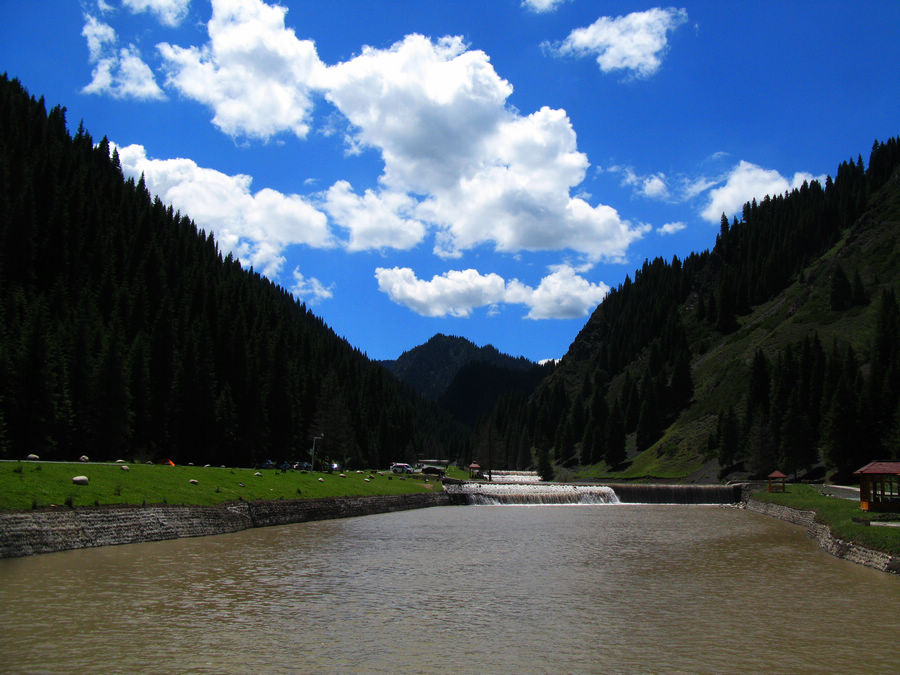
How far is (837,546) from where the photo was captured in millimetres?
38125

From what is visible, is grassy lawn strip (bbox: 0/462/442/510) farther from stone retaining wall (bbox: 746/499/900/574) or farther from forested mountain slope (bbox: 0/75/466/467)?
stone retaining wall (bbox: 746/499/900/574)

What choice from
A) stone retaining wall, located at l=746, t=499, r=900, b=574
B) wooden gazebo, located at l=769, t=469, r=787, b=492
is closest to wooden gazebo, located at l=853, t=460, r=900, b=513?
stone retaining wall, located at l=746, t=499, r=900, b=574

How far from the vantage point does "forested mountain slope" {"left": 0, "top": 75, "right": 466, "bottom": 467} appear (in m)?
68.4

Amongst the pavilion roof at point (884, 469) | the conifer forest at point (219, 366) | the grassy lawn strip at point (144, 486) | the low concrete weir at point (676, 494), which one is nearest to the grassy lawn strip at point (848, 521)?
the pavilion roof at point (884, 469)

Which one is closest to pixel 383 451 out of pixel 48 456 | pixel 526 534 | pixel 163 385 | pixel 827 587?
pixel 163 385

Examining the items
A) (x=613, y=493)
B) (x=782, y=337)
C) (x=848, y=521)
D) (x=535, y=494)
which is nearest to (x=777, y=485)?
(x=613, y=493)

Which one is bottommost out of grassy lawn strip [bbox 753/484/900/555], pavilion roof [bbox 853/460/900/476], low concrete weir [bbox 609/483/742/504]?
low concrete weir [bbox 609/483/742/504]

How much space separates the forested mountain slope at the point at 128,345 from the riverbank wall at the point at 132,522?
26.7 meters

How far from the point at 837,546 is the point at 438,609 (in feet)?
90.6

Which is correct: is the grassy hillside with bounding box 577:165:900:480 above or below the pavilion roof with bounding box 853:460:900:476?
above

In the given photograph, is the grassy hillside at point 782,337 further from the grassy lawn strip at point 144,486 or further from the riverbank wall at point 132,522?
the riverbank wall at point 132,522

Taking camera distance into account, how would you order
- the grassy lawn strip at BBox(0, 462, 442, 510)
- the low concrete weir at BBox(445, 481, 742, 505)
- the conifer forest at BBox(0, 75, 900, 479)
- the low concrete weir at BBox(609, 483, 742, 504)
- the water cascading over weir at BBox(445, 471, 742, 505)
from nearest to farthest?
the grassy lawn strip at BBox(0, 462, 442, 510)
the conifer forest at BBox(0, 75, 900, 479)
the water cascading over weir at BBox(445, 471, 742, 505)
the low concrete weir at BBox(445, 481, 742, 505)
the low concrete weir at BBox(609, 483, 742, 504)

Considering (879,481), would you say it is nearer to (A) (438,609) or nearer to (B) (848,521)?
(B) (848,521)

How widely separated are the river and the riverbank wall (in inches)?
38.0
